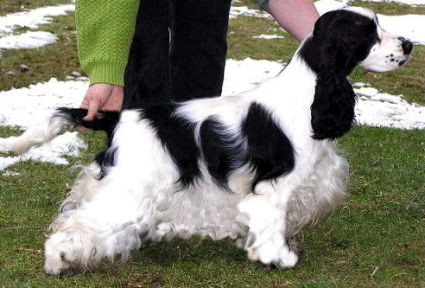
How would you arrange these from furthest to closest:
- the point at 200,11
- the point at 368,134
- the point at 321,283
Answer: the point at 368,134
the point at 200,11
the point at 321,283

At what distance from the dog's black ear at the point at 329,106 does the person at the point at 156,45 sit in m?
0.59

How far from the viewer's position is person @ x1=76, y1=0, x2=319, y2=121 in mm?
4074

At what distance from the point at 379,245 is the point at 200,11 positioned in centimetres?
165

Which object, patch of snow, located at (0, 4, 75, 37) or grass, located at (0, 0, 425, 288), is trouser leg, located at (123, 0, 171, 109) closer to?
grass, located at (0, 0, 425, 288)

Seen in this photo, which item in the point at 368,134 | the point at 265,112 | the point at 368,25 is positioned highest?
the point at 368,25

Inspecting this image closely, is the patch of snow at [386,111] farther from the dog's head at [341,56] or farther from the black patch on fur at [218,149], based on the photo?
the black patch on fur at [218,149]

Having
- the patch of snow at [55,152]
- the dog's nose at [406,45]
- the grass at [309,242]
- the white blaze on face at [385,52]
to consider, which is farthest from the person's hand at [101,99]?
the patch of snow at [55,152]

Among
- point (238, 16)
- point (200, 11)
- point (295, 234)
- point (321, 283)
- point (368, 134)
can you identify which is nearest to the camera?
point (321, 283)

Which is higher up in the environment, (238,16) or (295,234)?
(295,234)

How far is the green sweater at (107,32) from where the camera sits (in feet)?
13.3

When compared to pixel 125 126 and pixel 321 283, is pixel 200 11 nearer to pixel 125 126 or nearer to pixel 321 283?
pixel 125 126

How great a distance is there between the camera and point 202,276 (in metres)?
3.93

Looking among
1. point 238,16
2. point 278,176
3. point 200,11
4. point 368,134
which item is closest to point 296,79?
point 278,176

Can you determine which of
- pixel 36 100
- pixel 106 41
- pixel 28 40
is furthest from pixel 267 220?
pixel 28 40
